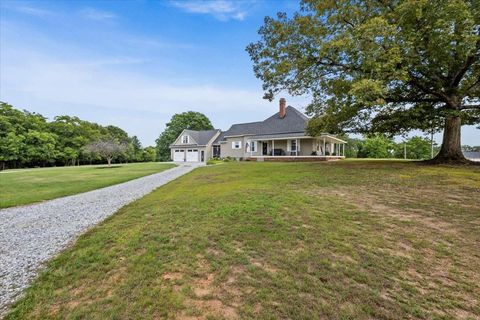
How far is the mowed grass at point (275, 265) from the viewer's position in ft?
8.33

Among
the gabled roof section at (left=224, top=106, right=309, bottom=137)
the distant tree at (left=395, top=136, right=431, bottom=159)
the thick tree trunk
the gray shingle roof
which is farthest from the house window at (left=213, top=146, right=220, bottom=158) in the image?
the thick tree trunk

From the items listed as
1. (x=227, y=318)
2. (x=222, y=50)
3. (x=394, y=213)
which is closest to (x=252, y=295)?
(x=227, y=318)

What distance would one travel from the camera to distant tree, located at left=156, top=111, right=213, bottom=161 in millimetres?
52688

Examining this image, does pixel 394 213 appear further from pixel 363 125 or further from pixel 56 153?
pixel 56 153

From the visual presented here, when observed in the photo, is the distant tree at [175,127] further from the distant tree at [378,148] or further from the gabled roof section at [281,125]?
the distant tree at [378,148]

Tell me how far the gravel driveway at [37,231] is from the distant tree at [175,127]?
4411 cm

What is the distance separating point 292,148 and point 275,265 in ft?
77.5

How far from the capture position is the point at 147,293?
9.35ft

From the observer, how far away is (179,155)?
138 feet

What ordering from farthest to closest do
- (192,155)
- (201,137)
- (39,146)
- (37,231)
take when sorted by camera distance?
(201,137), (192,155), (39,146), (37,231)

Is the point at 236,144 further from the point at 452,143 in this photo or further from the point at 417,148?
the point at 417,148

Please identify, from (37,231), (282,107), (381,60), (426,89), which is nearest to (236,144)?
(282,107)

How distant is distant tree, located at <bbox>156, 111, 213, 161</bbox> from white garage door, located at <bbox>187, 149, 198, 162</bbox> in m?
12.8

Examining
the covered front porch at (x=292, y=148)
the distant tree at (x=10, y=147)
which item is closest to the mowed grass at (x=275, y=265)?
the covered front porch at (x=292, y=148)
